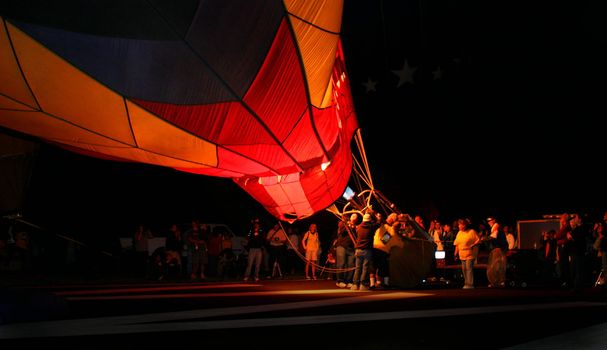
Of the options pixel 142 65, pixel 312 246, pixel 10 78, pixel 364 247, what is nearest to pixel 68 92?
pixel 10 78

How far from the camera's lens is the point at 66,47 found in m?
8.88

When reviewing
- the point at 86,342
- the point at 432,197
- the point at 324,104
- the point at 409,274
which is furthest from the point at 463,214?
the point at 86,342

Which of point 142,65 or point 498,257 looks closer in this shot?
point 142,65

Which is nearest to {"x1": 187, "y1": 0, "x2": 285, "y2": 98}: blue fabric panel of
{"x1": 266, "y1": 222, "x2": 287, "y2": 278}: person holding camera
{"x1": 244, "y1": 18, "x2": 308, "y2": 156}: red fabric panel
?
{"x1": 244, "y1": 18, "x2": 308, "y2": 156}: red fabric panel

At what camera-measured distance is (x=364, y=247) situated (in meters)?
12.5

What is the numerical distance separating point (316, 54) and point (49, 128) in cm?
446

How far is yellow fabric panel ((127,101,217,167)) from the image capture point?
1027cm

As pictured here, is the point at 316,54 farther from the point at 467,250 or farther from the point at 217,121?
the point at 467,250

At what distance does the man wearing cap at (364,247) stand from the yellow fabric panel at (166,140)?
3.02m

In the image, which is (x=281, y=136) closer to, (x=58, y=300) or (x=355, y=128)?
(x=355, y=128)

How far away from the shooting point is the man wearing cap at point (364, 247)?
12484 mm

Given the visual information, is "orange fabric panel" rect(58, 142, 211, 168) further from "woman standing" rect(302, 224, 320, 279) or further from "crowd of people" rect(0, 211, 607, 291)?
"woman standing" rect(302, 224, 320, 279)

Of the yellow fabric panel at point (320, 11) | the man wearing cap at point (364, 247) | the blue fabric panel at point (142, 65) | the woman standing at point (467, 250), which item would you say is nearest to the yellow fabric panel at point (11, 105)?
the blue fabric panel at point (142, 65)

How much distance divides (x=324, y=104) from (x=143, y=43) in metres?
3.52
